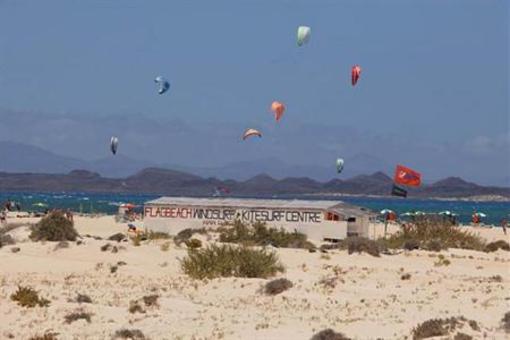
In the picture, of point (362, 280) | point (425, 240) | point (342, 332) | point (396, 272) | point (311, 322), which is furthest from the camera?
point (425, 240)

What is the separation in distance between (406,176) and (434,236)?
128 inches

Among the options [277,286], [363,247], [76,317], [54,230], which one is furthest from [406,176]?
[76,317]

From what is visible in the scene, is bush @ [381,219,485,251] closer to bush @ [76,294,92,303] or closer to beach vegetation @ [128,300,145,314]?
bush @ [76,294,92,303]

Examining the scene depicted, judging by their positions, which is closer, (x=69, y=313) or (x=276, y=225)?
(x=69, y=313)

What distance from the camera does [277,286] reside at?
78.1 ft

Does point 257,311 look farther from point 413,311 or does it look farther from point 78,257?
point 78,257

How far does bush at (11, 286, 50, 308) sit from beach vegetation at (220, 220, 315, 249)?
19.5 metres

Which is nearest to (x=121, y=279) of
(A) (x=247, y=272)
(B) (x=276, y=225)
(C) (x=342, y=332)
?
(A) (x=247, y=272)

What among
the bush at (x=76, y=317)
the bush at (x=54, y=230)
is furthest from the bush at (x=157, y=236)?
the bush at (x=76, y=317)

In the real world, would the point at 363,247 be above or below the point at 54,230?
below

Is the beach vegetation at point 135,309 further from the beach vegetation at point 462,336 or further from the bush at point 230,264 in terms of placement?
the beach vegetation at point 462,336

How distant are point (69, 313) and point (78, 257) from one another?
13837 mm

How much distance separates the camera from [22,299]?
21.0 metres

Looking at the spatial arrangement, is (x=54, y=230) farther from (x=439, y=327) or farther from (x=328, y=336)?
(x=439, y=327)
